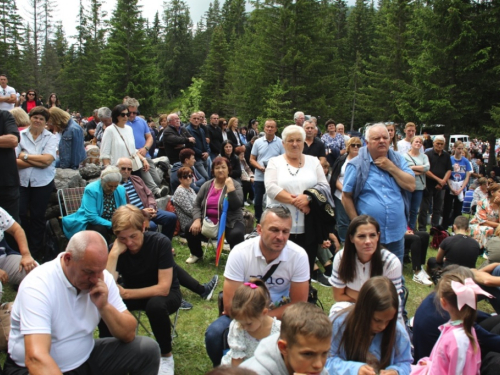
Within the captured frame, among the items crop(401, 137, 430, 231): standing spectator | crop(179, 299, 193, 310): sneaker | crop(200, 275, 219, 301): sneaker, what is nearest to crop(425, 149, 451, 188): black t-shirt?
crop(401, 137, 430, 231): standing spectator

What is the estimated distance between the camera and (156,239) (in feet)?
11.3

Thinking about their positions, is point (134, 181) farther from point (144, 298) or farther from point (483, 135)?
point (483, 135)

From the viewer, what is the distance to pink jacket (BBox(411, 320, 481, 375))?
8.16 ft

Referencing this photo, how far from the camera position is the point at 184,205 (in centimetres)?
632

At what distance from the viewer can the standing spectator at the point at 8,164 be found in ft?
14.2

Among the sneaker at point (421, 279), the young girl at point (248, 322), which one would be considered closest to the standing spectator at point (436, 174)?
the sneaker at point (421, 279)

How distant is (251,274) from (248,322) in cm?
60

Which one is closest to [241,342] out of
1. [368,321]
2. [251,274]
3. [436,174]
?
[251,274]

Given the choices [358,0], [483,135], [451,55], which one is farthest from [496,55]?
[358,0]

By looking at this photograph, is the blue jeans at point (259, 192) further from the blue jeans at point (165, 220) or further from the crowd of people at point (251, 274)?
the blue jeans at point (165, 220)

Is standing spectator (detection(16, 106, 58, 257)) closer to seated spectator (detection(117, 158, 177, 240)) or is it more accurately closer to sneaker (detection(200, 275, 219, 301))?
seated spectator (detection(117, 158, 177, 240))

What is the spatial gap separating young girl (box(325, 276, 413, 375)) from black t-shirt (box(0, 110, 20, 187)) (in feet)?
11.7

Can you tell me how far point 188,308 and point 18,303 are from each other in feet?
7.57

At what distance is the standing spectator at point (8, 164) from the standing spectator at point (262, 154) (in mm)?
3766
